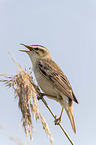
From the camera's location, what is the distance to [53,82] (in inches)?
165

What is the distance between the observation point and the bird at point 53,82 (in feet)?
13.0

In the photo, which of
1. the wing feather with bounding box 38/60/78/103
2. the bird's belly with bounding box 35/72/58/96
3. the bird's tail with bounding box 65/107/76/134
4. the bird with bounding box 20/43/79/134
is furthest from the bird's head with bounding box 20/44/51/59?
the bird's tail with bounding box 65/107/76/134

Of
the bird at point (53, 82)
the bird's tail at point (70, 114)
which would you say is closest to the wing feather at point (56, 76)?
the bird at point (53, 82)

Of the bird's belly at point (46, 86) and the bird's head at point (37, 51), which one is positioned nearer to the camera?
the bird's belly at point (46, 86)

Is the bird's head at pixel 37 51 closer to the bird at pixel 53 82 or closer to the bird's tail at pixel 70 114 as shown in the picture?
the bird at pixel 53 82

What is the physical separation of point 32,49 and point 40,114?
2.56 metres

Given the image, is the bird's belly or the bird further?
the bird's belly

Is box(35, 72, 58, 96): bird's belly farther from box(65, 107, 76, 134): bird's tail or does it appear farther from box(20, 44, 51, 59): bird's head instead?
box(20, 44, 51, 59): bird's head

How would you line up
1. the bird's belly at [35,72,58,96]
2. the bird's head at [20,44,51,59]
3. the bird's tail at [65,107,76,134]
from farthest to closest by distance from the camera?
the bird's head at [20,44,51,59] → the bird's belly at [35,72,58,96] → the bird's tail at [65,107,76,134]

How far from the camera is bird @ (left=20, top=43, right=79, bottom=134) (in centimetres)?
397

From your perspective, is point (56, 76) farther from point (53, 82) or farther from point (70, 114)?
point (70, 114)

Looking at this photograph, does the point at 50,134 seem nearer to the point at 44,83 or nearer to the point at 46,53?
the point at 44,83

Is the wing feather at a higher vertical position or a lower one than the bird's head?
lower

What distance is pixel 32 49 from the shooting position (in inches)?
190
